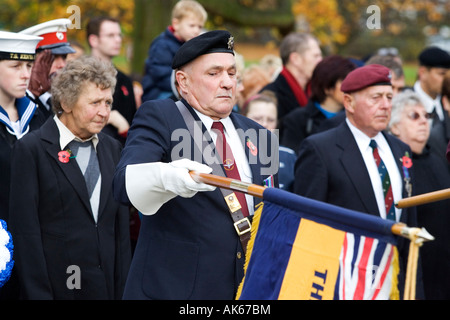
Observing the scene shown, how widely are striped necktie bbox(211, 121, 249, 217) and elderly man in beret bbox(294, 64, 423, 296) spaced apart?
1.57 metres

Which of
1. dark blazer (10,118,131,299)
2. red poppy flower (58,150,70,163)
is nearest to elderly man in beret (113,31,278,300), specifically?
dark blazer (10,118,131,299)

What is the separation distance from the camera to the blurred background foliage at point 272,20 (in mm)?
14047

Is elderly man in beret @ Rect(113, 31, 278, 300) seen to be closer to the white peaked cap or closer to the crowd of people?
the crowd of people

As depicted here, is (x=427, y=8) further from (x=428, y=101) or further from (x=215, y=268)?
(x=215, y=268)

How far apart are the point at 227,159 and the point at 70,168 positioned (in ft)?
5.06

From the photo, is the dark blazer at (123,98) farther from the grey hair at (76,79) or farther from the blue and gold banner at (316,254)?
the blue and gold banner at (316,254)

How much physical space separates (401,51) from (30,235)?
24.8 metres

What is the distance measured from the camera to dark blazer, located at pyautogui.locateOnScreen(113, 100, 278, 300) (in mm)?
3898

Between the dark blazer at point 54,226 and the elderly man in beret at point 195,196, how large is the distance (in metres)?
1.21

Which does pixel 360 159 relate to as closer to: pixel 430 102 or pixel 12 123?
pixel 12 123

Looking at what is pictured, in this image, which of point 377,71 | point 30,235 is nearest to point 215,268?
point 30,235

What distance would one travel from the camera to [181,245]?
390 centimetres

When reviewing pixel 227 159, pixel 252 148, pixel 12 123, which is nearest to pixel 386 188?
pixel 252 148

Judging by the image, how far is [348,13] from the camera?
23359 millimetres
